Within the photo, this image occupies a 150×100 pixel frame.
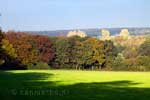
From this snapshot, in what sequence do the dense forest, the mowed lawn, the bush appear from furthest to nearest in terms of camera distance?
the dense forest, the bush, the mowed lawn

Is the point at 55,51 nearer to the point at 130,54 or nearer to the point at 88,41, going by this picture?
the point at 88,41

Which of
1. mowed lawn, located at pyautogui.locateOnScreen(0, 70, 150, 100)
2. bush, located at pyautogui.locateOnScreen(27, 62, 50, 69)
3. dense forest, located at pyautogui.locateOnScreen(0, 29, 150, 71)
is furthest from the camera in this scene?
dense forest, located at pyautogui.locateOnScreen(0, 29, 150, 71)

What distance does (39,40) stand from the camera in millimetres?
104500

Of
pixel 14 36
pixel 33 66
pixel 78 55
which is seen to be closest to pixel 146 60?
pixel 78 55

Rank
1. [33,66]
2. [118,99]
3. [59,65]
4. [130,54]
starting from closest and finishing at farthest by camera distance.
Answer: [118,99] → [33,66] → [59,65] → [130,54]

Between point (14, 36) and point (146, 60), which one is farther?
point (14, 36)

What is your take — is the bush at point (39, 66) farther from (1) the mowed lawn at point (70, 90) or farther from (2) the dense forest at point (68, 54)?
(1) the mowed lawn at point (70, 90)

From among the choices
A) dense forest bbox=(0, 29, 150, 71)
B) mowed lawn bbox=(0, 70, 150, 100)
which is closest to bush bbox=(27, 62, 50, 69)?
dense forest bbox=(0, 29, 150, 71)

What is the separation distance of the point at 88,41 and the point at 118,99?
Answer: 286 ft

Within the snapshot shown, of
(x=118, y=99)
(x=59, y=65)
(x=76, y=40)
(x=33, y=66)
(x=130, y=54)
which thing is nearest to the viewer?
(x=118, y=99)

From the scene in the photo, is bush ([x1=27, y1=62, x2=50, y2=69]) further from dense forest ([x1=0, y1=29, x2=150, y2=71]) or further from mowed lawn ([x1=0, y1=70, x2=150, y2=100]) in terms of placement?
mowed lawn ([x1=0, y1=70, x2=150, y2=100])

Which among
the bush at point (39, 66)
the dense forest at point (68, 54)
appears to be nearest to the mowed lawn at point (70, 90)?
the bush at point (39, 66)

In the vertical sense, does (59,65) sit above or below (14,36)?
below

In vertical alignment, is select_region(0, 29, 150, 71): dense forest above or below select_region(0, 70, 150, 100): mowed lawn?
below
